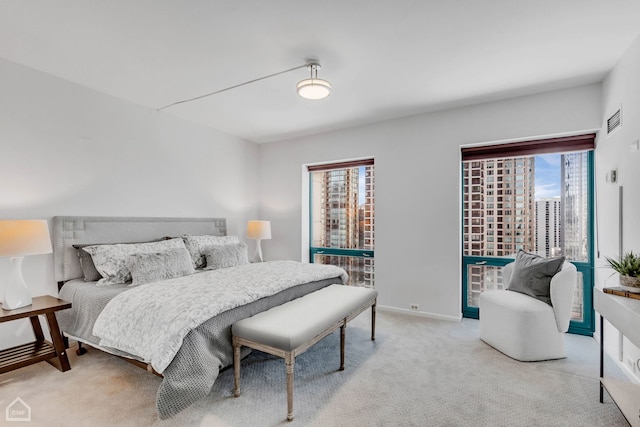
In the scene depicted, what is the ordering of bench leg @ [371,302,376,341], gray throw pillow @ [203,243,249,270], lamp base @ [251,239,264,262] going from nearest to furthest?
bench leg @ [371,302,376,341] → gray throw pillow @ [203,243,249,270] → lamp base @ [251,239,264,262]

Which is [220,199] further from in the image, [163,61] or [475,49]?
[475,49]

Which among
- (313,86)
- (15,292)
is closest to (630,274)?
(313,86)

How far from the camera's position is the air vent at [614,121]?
2625mm

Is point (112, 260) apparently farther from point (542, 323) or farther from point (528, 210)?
point (528, 210)

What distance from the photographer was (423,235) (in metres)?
3.92

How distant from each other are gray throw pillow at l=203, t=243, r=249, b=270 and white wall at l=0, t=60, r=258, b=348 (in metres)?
0.84

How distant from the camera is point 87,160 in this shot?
127 inches

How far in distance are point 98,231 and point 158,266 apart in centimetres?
89

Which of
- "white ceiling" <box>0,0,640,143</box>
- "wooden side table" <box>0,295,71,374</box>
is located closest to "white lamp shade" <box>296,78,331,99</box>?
"white ceiling" <box>0,0,640,143</box>

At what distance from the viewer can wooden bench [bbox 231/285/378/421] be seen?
77.6 inches

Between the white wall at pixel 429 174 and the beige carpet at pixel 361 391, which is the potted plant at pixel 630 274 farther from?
the white wall at pixel 429 174

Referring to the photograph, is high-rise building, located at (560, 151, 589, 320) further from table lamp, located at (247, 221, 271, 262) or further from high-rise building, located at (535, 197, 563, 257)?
table lamp, located at (247, 221, 271, 262)

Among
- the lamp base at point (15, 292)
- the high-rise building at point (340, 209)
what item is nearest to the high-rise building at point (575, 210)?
the high-rise building at point (340, 209)

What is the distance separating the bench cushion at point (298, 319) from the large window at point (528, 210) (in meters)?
1.80
